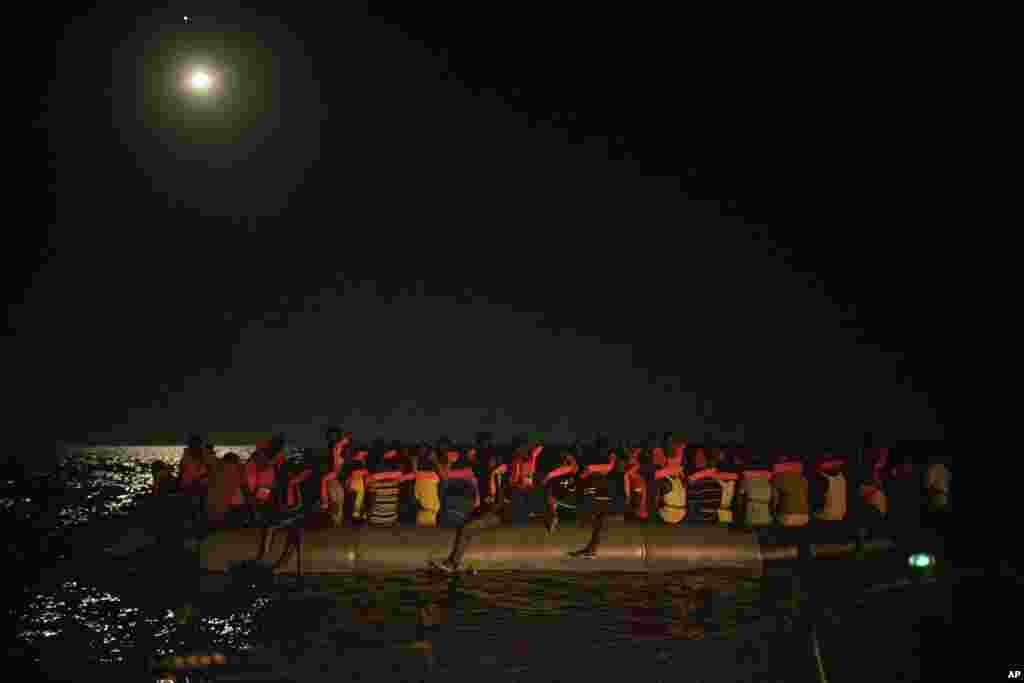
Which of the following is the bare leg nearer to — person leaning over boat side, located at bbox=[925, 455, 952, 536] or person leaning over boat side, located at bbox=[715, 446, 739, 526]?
person leaning over boat side, located at bbox=[715, 446, 739, 526]

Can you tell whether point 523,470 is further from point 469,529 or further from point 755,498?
point 755,498

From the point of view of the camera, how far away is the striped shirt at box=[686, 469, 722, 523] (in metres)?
17.0

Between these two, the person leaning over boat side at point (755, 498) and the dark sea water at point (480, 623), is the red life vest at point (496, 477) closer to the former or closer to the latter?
the dark sea water at point (480, 623)

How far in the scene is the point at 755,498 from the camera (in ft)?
54.9

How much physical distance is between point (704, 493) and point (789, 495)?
164 cm

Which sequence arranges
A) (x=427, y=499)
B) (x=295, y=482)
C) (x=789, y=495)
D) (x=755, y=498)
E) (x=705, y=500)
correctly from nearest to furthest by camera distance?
(x=789, y=495) < (x=755, y=498) < (x=427, y=499) < (x=705, y=500) < (x=295, y=482)

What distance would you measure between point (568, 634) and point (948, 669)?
4.60 m

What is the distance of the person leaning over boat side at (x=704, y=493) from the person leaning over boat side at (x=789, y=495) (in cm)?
112

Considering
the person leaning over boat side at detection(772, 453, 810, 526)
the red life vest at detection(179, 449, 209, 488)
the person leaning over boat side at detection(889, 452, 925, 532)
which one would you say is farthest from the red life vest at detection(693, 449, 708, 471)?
the red life vest at detection(179, 449, 209, 488)

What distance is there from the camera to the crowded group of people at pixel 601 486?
53.3 feet

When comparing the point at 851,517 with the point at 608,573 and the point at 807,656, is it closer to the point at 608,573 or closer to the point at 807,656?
the point at 608,573

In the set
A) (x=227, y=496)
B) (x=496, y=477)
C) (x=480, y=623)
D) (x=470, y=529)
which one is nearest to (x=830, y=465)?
(x=496, y=477)

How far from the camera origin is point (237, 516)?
16141mm

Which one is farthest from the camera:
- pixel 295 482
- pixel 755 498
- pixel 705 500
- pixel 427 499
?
pixel 295 482
